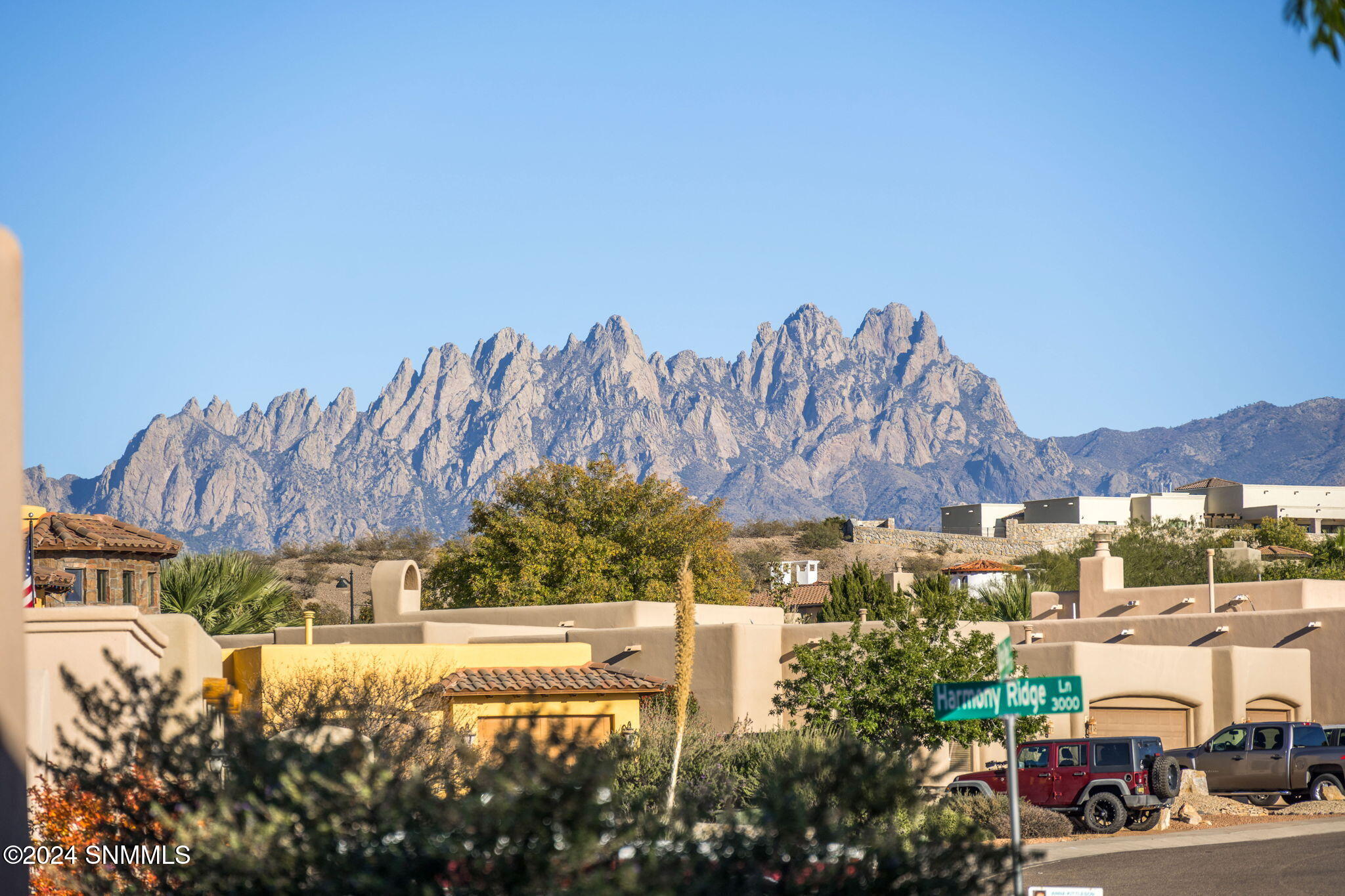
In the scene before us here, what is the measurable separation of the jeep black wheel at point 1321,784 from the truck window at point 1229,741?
138cm

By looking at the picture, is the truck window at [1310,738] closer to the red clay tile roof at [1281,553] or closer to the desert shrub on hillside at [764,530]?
the red clay tile roof at [1281,553]

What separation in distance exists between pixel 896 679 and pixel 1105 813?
4283mm

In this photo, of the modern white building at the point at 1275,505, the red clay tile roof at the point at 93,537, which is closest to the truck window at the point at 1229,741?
the red clay tile roof at the point at 93,537

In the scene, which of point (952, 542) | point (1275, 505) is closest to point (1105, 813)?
point (952, 542)

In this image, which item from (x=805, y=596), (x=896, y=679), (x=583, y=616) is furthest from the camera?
(x=805, y=596)

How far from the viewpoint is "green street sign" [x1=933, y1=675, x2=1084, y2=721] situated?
8.24m

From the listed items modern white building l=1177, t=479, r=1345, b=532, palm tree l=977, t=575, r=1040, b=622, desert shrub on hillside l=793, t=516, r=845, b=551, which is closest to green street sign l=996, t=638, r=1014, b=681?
palm tree l=977, t=575, r=1040, b=622

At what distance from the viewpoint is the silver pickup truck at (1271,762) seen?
1006 inches

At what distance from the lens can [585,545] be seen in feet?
154

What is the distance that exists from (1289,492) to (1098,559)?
283 feet

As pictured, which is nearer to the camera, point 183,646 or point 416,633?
point 183,646

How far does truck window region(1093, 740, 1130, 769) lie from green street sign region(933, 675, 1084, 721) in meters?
15.5

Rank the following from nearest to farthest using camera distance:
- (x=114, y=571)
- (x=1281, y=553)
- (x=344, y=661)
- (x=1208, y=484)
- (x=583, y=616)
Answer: (x=344, y=661), (x=583, y=616), (x=114, y=571), (x=1281, y=553), (x=1208, y=484)

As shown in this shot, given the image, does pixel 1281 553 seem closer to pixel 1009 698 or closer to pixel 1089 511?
pixel 1089 511
